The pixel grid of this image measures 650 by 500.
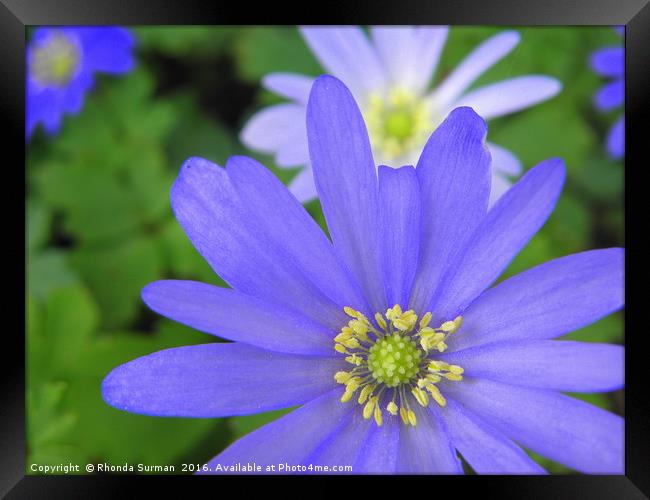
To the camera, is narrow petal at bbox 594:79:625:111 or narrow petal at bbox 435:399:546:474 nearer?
narrow petal at bbox 435:399:546:474

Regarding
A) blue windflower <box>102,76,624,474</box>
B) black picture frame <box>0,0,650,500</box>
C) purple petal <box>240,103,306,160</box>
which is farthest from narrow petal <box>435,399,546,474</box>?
purple petal <box>240,103,306,160</box>

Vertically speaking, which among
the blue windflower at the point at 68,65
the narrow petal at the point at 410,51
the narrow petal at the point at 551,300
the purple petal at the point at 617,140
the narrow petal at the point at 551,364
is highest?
the blue windflower at the point at 68,65

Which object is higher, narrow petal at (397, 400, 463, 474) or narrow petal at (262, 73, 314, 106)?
narrow petal at (262, 73, 314, 106)

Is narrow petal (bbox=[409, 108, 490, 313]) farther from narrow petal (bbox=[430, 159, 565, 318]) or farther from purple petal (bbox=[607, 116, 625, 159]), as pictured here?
purple petal (bbox=[607, 116, 625, 159])

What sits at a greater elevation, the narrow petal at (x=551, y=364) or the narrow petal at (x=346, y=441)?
the narrow petal at (x=551, y=364)

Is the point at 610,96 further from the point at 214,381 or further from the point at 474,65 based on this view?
the point at 214,381

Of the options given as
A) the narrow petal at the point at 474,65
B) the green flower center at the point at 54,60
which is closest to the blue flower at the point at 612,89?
the narrow petal at the point at 474,65

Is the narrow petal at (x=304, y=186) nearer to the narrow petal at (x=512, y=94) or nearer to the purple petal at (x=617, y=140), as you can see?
the narrow petal at (x=512, y=94)

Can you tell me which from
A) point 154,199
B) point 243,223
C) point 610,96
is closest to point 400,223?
point 243,223
